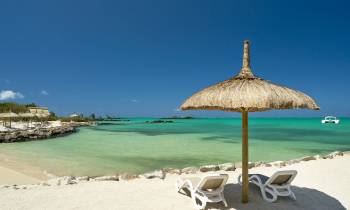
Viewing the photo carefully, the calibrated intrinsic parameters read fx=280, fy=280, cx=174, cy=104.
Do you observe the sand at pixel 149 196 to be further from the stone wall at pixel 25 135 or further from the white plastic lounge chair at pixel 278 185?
the stone wall at pixel 25 135

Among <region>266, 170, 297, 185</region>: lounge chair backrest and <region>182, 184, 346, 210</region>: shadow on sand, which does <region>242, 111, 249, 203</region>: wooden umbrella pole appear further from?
<region>266, 170, 297, 185</region>: lounge chair backrest

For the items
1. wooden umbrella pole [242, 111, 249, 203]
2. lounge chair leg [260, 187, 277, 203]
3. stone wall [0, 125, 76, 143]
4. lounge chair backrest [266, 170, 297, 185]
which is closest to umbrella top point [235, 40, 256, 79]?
wooden umbrella pole [242, 111, 249, 203]

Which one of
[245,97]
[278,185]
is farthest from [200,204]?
[245,97]

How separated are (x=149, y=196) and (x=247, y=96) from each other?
8.87 ft

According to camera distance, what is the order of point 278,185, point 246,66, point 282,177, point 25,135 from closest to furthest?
1. point 246,66
2. point 282,177
3. point 278,185
4. point 25,135

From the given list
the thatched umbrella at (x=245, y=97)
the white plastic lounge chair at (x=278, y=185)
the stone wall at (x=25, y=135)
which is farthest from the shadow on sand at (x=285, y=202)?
the stone wall at (x=25, y=135)

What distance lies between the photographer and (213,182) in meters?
4.59

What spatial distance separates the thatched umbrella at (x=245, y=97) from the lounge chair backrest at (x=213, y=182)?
364 millimetres

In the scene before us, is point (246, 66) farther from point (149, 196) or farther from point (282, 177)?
point (149, 196)

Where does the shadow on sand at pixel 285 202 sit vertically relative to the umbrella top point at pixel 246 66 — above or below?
below

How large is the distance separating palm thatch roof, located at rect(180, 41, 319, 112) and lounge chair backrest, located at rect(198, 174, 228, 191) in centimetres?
109

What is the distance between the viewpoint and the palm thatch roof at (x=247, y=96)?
383 cm

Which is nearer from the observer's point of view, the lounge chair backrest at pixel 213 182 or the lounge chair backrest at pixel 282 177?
the lounge chair backrest at pixel 213 182

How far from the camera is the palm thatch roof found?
3.83 metres
